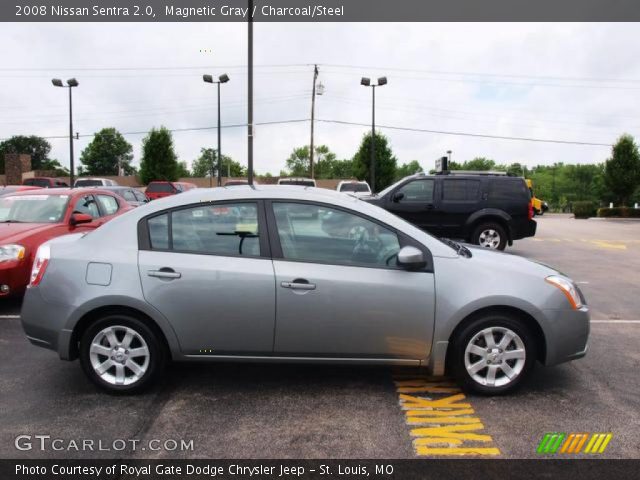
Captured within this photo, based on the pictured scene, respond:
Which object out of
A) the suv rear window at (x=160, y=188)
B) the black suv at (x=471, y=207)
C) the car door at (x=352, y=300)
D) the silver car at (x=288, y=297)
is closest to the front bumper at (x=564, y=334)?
the silver car at (x=288, y=297)

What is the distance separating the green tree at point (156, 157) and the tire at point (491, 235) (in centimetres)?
4201

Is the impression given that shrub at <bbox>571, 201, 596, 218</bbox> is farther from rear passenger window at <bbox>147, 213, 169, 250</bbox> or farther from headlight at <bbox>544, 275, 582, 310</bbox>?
Result: rear passenger window at <bbox>147, 213, 169, 250</bbox>

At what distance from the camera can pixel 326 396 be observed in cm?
420

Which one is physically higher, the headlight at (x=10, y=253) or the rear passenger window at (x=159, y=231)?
the rear passenger window at (x=159, y=231)

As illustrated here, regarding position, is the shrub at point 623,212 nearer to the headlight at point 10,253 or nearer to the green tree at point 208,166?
the headlight at point 10,253

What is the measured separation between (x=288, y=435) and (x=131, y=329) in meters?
Result: 1.46

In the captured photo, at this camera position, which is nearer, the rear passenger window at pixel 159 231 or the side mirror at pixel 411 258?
the side mirror at pixel 411 258

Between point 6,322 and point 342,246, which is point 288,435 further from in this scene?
point 6,322

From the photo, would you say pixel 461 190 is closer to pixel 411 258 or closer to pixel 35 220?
pixel 35 220

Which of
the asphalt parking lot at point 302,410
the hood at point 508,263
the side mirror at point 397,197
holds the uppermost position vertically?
the side mirror at point 397,197

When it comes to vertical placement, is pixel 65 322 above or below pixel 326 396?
above

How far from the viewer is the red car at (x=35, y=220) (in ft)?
21.6

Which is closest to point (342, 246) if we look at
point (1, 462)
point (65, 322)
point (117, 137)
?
point (65, 322)

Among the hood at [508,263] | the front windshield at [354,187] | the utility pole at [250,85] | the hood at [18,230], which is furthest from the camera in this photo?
the front windshield at [354,187]
